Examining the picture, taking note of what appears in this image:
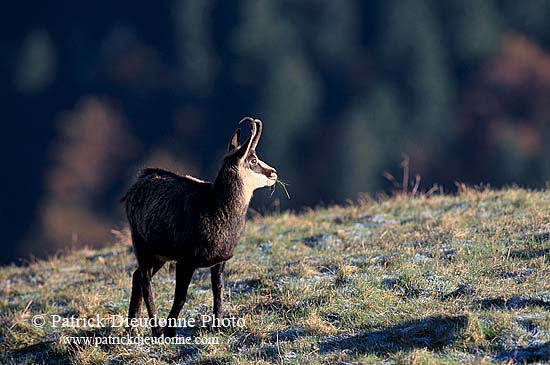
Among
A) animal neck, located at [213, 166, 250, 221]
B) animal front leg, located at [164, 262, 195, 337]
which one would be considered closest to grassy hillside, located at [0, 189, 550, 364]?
animal front leg, located at [164, 262, 195, 337]

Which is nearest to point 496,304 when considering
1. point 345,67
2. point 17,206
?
point 17,206

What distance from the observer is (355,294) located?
10.9 meters

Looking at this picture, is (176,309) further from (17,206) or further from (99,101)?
(99,101)

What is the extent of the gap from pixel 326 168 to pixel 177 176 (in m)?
42.9

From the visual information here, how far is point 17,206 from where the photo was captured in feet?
183

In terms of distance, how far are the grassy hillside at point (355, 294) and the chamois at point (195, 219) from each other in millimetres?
606

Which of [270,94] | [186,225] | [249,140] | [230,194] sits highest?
[270,94]

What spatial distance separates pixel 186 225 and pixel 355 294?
1883 mm

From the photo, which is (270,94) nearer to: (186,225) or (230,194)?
(230,194)

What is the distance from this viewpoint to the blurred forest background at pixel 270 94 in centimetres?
5419

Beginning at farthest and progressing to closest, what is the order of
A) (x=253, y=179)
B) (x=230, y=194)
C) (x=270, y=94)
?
(x=270, y=94)
(x=253, y=179)
(x=230, y=194)

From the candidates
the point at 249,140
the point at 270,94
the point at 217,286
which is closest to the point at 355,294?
the point at 217,286

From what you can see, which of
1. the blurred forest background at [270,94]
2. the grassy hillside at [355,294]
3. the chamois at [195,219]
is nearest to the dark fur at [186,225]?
the chamois at [195,219]

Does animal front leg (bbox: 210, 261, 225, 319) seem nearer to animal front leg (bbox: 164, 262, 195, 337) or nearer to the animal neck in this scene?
animal front leg (bbox: 164, 262, 195, 337)
